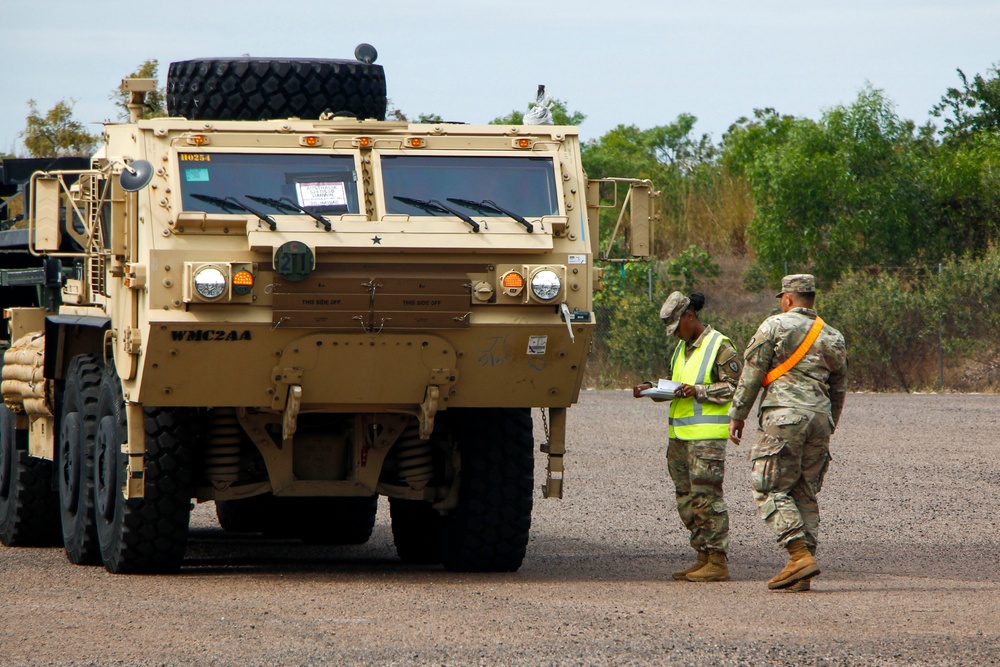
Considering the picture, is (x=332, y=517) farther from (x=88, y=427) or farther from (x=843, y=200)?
(x=843, y=200)

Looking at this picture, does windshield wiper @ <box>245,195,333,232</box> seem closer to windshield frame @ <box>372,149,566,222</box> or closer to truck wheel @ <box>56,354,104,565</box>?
windshield frame @ <box>372,149,566,222</box>

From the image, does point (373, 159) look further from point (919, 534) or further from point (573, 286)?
point (919, 534)

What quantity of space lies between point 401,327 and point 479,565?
194 centimetres

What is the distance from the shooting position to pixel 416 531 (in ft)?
37.8

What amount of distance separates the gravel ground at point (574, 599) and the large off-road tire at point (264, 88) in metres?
2.96

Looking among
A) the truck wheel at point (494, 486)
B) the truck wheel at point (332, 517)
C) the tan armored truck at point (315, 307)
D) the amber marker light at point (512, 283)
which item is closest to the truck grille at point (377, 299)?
the tan armored truck at point (315, 307)

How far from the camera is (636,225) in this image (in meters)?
10.4

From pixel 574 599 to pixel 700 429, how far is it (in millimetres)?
1465

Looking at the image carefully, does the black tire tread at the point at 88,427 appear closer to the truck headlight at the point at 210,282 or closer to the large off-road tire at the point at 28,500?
the large off-road tire at the point at 28,500

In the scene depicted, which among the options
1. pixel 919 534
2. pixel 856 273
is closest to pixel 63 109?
pixel 856 273

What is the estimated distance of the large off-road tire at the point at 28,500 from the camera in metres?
12.4

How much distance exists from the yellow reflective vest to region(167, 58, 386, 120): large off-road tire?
2645 millimetres

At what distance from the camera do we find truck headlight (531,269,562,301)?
31.0 feet

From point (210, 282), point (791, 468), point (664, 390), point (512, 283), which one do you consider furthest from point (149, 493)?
point (791, 468)
